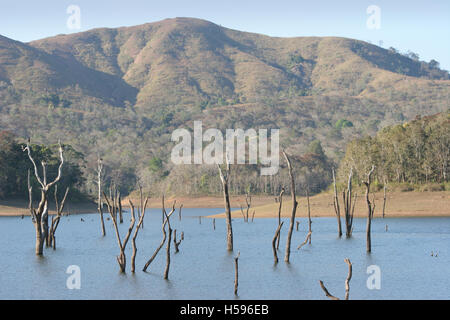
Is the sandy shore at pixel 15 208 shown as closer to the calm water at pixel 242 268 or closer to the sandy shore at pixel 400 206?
the sandy shore at pixel 400 206

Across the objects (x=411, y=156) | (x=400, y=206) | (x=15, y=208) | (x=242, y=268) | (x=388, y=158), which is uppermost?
(x=411, y=156)

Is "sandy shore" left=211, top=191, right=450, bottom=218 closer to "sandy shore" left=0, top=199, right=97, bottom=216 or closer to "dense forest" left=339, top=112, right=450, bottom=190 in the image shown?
"dense forest" left=339, top=112, right=450, bottom=190

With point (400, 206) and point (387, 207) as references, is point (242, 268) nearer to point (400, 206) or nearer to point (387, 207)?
point (387, 207)

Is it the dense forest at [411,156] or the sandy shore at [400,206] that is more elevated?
the dense forest at [411,156]

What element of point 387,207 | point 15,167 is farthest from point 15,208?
point 387,207

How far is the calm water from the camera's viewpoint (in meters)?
28.8

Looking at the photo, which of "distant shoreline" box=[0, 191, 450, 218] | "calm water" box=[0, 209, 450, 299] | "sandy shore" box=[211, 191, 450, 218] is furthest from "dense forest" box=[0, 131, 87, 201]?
"calm water" box=[0, 209, 450, 299]

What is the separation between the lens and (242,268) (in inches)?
1411

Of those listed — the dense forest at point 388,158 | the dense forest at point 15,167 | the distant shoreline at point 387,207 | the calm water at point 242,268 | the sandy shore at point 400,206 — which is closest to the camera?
the calm water at point 242,268

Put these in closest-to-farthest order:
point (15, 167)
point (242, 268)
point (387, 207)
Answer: point (242, 268), point (387, 207), point (15, 167)

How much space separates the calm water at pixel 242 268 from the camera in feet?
94.5

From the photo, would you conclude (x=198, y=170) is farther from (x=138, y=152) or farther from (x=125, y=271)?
(x=125, y=271)

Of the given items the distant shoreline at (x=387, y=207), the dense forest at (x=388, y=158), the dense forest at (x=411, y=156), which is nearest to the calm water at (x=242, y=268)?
the distant shoreline at (x=387, y=207)

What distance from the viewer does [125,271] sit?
113 ft
